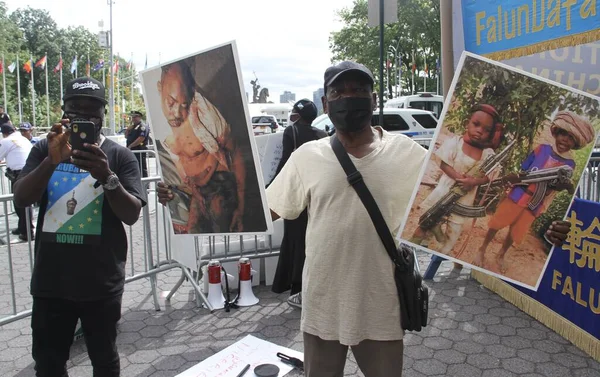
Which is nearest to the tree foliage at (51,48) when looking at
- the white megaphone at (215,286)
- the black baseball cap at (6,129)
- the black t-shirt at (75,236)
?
the black baseball cap at (6,129)

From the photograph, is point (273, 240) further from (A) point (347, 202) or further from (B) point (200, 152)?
(A) point (347, 202)

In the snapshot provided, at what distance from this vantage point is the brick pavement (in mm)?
3426

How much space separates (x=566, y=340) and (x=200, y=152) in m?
3.23

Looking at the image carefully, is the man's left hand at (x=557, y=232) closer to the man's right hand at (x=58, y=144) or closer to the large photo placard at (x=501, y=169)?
the large photo placard at (x=501, y=169)

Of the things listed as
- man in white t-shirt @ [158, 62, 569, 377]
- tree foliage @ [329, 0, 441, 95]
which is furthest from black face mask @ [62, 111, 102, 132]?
tree foliage @ [329, 0, 441, 95]

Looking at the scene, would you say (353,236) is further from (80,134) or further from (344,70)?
(80,134)

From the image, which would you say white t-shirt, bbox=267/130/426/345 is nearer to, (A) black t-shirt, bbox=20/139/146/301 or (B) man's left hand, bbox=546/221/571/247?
(B) man's left hand, bbox=546/221/571/247

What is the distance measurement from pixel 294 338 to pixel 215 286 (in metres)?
1.10

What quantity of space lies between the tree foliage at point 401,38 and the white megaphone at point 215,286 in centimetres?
3283

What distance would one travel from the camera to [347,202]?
1.95 meters

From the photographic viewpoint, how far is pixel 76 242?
230 centimetres

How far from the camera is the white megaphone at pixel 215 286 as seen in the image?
461cm

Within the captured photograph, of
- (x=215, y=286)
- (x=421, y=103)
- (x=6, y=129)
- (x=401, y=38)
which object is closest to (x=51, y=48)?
(x=401, y=38)

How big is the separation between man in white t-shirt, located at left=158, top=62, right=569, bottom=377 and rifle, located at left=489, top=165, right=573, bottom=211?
5.5 inches
